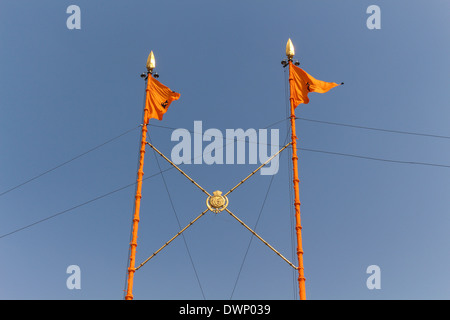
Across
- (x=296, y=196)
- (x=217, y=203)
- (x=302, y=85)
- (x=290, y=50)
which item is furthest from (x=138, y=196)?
(x=290, y=50)

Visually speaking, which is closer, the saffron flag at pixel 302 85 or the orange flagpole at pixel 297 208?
the orange flagpole at pixel 297 208

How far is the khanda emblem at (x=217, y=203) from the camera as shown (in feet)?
107

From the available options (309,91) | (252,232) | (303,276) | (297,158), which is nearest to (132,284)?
(252,232)

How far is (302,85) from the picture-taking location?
3675 centimetres

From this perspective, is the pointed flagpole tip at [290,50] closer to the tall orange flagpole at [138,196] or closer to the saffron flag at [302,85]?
the saffron flag at [302,85]

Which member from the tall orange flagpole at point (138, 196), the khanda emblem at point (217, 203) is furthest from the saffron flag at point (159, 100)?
the khanda emblem at point (217, 203)

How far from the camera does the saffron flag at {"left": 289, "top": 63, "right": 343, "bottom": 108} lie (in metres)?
36.4

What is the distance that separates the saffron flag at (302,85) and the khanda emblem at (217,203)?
9522 millimetres

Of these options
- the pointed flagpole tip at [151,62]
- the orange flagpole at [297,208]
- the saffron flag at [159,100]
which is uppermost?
the pointed flagpole tip at [151,62]

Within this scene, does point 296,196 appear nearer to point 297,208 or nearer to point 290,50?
point 297,208
